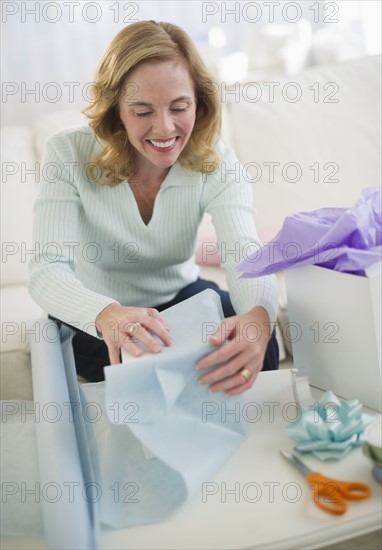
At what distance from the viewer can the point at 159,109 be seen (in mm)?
1379

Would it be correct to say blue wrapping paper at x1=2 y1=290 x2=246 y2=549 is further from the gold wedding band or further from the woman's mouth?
the woman's mouth

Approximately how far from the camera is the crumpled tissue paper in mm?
1014

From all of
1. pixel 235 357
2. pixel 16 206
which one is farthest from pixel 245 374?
pixel 16 206

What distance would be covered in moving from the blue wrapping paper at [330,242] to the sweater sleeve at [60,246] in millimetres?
294

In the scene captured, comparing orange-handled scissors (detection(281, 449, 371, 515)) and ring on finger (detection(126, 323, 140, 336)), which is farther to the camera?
ring on finger (detection(126, 323, 140, 336))

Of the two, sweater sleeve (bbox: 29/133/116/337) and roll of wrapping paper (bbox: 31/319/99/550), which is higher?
sweater sleeve (bbox: 29/133/116/337)

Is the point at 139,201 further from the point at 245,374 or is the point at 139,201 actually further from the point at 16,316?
the point at 245,374

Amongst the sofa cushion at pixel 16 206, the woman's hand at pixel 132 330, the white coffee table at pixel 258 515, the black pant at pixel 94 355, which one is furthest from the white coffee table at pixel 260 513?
the sofa cushion at pixel 16 206

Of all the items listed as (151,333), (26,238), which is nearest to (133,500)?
(151,333)

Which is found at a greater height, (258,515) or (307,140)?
(307,140)

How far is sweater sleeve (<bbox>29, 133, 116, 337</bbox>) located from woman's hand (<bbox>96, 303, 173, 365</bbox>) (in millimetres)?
63

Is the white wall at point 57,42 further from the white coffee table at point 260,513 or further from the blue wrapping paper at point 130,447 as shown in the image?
the white coffee table at point 260,513

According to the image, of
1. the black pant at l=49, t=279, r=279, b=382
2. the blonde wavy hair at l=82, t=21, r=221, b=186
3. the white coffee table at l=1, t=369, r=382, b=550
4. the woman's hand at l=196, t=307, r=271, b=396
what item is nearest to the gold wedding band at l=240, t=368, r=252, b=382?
the woman's hand at l=196, t=307, r=271, b=396

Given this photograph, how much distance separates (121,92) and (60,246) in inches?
12.7
